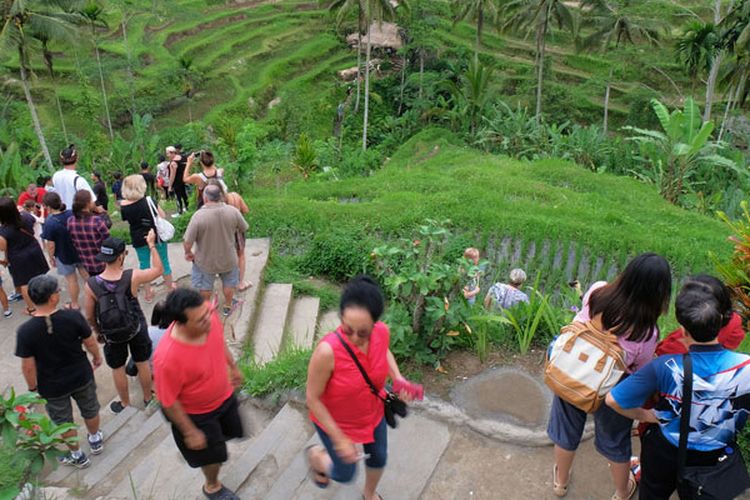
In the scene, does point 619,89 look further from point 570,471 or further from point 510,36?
point 570,471

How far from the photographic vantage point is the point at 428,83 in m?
23.5

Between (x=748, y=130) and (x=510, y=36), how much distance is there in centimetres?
1288

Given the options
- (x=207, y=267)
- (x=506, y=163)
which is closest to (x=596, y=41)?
(x=506, y=163)

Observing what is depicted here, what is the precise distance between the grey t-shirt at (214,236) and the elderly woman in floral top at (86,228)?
0.80 meters

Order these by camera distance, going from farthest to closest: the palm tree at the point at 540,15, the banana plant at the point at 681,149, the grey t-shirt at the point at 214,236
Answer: the palm tree at the point at 540,15 < the banana plant at the point at 681,149 < the grey t-shirt at the point at 214,236

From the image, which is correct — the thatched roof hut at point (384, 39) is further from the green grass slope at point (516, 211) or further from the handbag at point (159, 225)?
the handbag at point (159, 225)

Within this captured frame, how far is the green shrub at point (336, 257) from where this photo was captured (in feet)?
23.7

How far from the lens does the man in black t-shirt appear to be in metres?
3.49

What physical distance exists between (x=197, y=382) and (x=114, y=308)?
1298 millimetres

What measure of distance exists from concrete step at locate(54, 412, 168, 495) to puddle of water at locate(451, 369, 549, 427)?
2164 millimetres

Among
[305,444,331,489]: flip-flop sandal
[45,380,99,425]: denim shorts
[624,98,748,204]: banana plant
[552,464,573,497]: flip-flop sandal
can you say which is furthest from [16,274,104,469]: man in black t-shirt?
[624,98,748,204]: banana plant

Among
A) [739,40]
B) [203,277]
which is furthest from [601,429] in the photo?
[739,40]

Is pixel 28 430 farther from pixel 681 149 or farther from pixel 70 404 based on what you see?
pixel 681 149

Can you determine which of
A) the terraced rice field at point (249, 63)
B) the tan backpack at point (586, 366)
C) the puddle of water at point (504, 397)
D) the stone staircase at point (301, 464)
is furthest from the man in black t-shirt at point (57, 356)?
the terraced rice field at point (249, 63)
